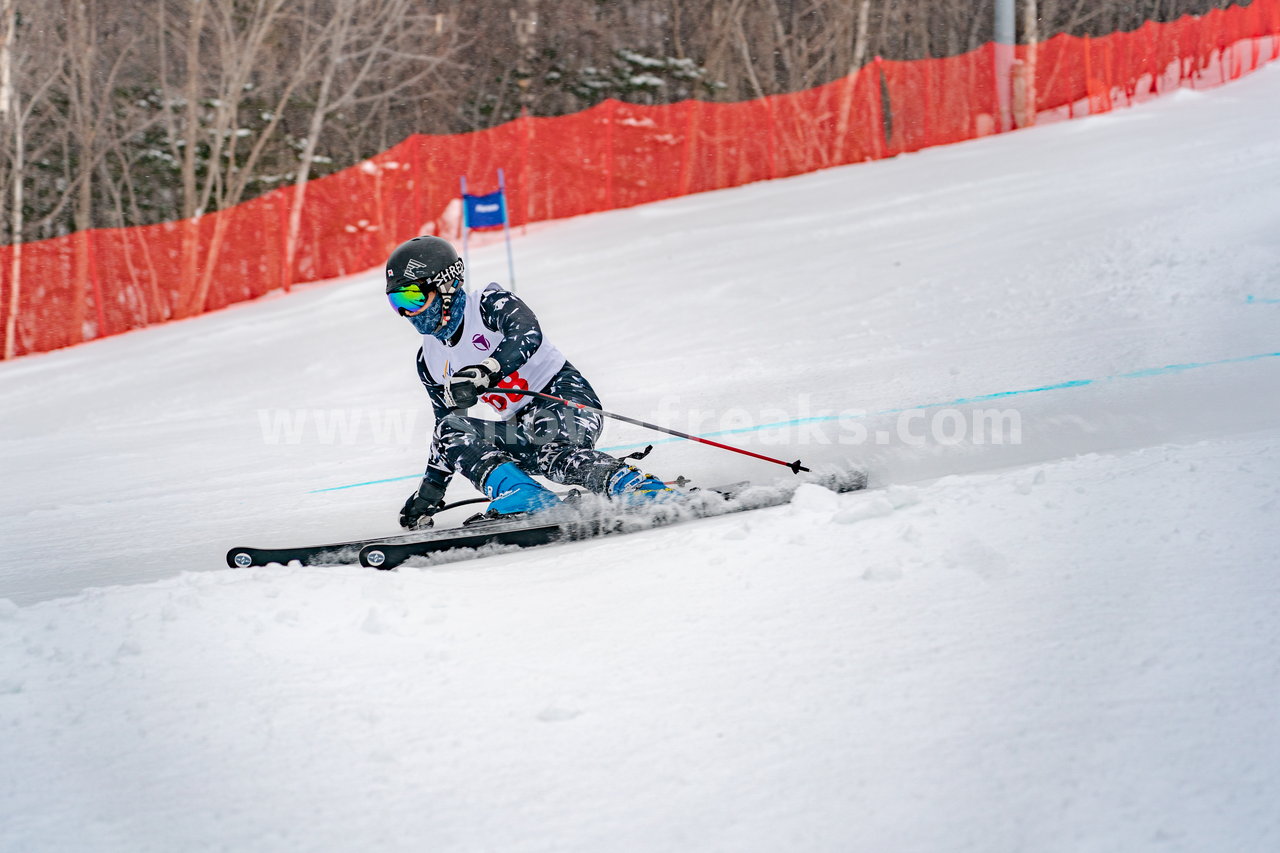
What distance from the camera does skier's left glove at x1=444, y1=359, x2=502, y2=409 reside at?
14.9ft

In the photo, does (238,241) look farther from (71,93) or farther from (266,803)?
(266,803)

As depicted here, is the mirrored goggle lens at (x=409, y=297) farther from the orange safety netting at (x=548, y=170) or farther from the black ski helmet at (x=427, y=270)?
the orange safety netting at (x=548, y=170)

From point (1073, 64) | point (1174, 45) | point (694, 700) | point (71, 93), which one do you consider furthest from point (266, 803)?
point (1174, 45)

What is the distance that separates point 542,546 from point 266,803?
2086mm

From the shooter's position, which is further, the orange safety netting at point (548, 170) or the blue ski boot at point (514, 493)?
the orange safety netting at point (548, 170)

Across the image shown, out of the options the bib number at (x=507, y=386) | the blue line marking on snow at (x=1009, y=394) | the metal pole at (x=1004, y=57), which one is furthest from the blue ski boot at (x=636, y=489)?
the metal pole at (x=1004, y=57)

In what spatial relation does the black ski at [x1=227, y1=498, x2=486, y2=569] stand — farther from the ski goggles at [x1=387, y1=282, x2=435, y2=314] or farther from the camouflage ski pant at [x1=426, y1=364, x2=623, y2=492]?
the ski goggles at [x1=387, y1=282, x2=435, y2=314]

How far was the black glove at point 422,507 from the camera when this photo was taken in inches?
193

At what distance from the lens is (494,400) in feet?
15.8

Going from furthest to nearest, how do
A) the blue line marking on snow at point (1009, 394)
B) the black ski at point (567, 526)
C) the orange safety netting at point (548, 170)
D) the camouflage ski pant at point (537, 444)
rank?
the orange safety netting at point (548, 170), the blue line marking on snow at point (1009, 394), the camouflage ski pant at point (537, 444), the black ski at point (567, 526)

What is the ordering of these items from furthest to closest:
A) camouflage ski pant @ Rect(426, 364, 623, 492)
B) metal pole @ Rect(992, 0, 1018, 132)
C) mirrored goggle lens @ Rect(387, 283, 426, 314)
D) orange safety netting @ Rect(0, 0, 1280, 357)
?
1. metal pole @ Rect(992, 0, 1018, 132)
2. orange safety netting @ Rect(0, 0, 1280, 357)
3. camouflage ski pant @ Rect(426, 364, 623, 492)
4. mirrored goggle lens @ Rect(387, 283, 426, 314)

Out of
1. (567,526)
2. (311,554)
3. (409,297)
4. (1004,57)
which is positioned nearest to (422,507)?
(311,554)

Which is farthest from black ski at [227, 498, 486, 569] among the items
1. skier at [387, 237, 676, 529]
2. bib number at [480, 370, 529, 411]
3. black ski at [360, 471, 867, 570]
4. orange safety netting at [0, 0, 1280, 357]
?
orange safety netting at [0, 0, 1280, 357]

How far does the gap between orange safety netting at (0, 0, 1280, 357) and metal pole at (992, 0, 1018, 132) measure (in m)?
0.06
